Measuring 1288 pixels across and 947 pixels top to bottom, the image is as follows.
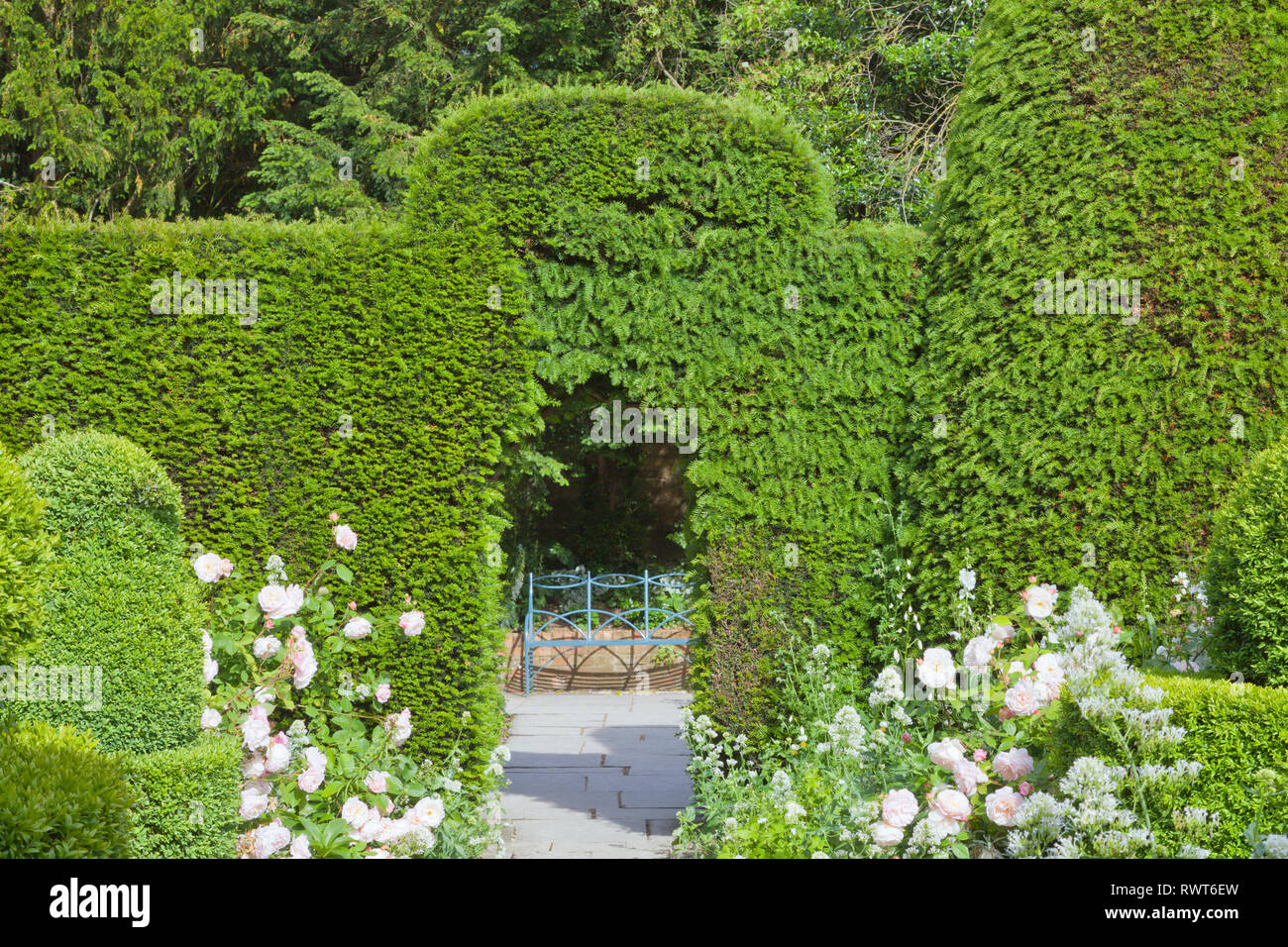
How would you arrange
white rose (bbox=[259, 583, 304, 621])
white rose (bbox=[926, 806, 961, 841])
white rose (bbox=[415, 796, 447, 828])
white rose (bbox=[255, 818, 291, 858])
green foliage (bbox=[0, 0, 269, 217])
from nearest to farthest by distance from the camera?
white rose (bbox=[926, 806, 961, 841]) < white rose (bbox=[255, 818, 291, 858]) < white rose (bbox=[415, 796, 447, 828]) < white rose (bbox=[259, 583, 304, 621]) < green foliage (bbox=[0, 0, 269, 217])

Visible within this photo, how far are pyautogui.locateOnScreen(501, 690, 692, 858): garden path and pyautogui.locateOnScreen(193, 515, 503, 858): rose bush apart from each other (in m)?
0.64

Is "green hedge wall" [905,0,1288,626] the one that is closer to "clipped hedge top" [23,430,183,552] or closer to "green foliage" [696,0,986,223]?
"clipped hedge top" [23,430,183,552]

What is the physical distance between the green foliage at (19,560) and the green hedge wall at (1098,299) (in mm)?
4568

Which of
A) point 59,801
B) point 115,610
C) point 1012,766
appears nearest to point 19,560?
point 115,610

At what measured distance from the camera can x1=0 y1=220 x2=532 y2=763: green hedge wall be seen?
5.60 meters

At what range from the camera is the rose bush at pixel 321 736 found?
4.58 meters

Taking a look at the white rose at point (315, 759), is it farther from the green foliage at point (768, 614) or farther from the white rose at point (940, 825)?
the white rose at point (940, 825)

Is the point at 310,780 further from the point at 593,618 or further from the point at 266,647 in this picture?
the point at 593,618

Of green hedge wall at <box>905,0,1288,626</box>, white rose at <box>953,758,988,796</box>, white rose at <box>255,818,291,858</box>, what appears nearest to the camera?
white rose at <box>953,758,988,796</box>

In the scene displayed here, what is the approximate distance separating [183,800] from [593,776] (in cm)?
407

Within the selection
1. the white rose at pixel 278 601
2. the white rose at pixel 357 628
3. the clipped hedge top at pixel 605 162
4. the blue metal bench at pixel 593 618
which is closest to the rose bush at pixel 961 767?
the white rose at pixel 357 628

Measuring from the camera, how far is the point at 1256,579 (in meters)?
3.73

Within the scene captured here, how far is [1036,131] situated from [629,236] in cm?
252

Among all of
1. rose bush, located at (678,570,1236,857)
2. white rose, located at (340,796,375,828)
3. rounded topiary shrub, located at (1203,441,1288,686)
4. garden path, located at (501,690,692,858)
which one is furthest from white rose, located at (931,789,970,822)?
white rose, located at (340,796,375,828)
